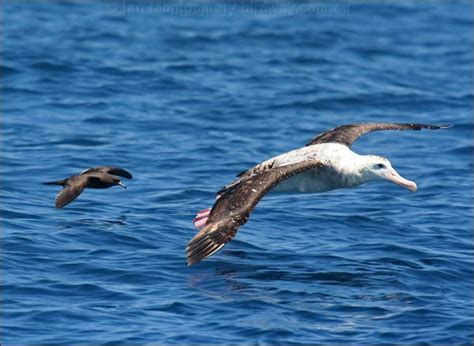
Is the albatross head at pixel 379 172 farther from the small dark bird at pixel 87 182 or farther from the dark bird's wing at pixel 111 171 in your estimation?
the dark bird's wing at pixel 111 171

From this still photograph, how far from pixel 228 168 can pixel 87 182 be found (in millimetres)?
3136

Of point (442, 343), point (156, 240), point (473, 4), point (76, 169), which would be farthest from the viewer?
point (473, 4)

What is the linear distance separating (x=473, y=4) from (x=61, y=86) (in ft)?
51.9

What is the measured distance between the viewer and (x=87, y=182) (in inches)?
551

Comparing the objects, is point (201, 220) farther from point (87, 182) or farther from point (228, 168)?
point (228, 168)

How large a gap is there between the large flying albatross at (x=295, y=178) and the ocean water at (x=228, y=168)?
664 millimetres

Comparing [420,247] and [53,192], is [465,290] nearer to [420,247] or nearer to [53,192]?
[420,247]

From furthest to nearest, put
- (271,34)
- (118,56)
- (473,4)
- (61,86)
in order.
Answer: (473,4) → (271,34) → (118,56) → (61,86)

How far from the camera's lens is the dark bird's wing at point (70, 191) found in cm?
1339

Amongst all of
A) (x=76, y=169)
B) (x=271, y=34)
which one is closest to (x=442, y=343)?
(x=76, y=169)

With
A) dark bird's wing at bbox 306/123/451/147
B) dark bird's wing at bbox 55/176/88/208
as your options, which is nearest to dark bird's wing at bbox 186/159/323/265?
dark bird's wing at bbox 306/123/451/147

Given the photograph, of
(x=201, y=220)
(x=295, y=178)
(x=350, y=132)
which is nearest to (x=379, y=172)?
(x=295, y=178)

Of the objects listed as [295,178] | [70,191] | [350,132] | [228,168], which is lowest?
[228,168]

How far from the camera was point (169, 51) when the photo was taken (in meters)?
24.5
